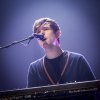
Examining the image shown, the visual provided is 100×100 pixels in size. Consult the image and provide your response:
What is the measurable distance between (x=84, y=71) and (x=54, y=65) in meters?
0.19

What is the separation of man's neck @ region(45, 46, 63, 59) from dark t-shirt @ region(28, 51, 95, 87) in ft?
0.07

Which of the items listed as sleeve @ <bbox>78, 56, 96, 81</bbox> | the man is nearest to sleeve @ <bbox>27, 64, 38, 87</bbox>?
the man

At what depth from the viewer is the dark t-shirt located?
159cm

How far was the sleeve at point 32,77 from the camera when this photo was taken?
1627mm

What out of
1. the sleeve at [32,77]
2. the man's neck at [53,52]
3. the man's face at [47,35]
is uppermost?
the man's face at [47,35]

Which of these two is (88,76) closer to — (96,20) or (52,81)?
(52,81)

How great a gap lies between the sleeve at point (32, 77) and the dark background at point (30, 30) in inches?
1.4

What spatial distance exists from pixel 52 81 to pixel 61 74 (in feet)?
0.24

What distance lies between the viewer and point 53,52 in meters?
1.67

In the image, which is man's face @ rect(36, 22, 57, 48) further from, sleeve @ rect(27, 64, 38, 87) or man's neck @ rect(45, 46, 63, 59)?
sleeve @ rect(27, 64, 38, 87)

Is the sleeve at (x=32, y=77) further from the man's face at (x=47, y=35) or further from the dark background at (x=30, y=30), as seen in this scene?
the man's face at (x=47, y=35)

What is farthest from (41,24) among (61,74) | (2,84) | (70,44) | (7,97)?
(7,97)

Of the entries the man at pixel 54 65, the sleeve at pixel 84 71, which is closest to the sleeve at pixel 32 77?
the man at pixel 54 65

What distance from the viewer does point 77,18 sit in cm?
181
